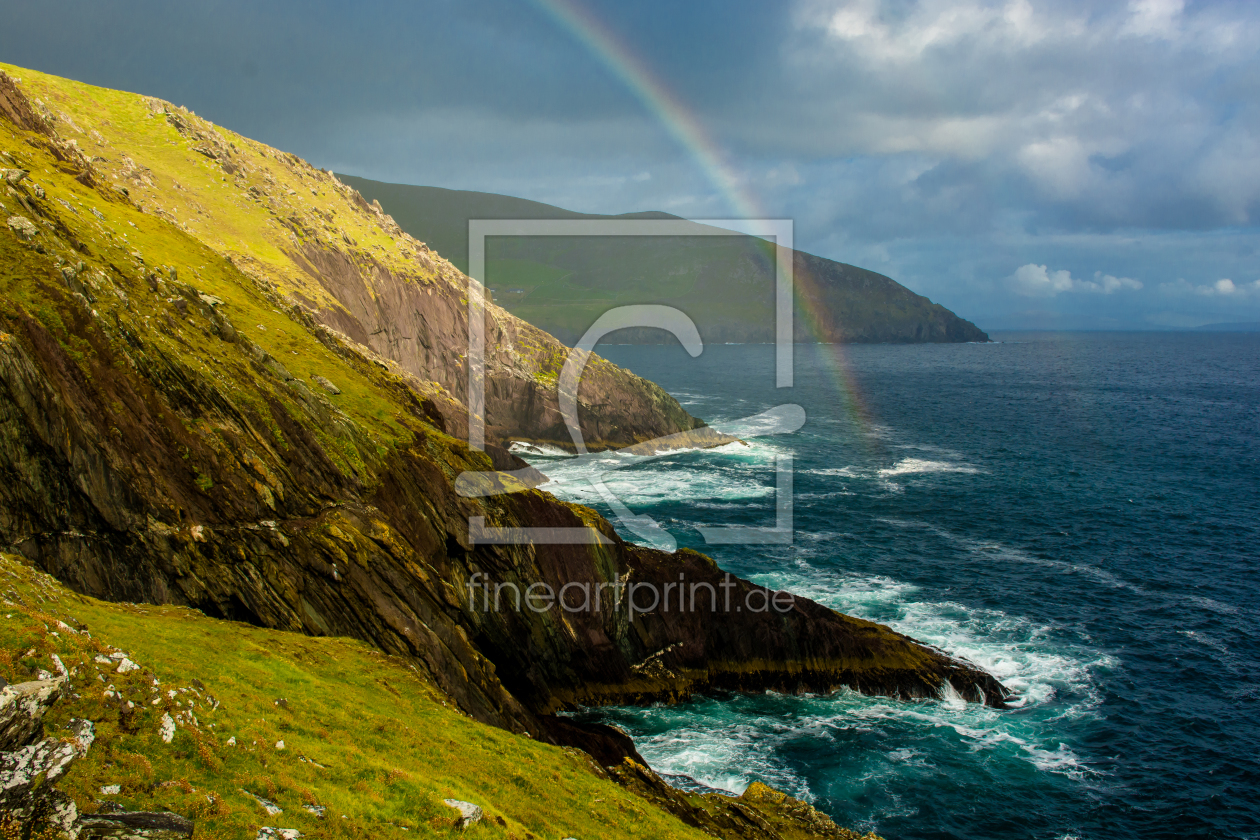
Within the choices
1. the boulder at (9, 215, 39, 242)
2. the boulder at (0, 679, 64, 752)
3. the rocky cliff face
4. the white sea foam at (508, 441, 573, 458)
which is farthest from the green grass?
the white sea foam at (508, 441, 573, 458)

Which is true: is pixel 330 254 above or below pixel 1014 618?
above

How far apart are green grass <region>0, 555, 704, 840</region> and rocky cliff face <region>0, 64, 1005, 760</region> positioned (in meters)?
3.20

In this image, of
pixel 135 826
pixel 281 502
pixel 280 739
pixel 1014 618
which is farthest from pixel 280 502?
pixel 1014 618

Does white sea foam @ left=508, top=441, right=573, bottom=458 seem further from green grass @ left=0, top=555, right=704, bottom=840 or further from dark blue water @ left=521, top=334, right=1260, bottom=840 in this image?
green grass @ left=0, top=555, right=704, bottom=840

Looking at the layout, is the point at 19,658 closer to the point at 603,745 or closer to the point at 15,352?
the point at 15,352

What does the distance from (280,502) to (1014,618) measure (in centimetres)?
4753

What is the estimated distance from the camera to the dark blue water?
34344 mm

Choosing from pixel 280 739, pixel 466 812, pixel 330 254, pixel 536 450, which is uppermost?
pixel 330 254

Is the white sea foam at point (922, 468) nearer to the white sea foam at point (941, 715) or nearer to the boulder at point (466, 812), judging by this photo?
the white sea foam at point (941, 715)

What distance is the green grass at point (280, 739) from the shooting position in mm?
14249

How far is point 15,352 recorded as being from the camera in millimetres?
25562

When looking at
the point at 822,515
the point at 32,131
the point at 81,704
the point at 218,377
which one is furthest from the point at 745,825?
the point at 32,131

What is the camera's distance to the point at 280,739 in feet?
58.1

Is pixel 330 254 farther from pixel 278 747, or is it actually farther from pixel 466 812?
pixel 466 812
